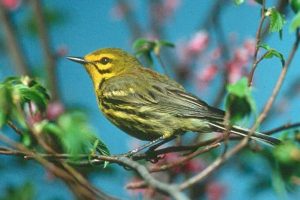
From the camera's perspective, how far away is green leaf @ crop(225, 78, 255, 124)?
5.30 ft

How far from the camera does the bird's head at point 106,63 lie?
4598 millimetres

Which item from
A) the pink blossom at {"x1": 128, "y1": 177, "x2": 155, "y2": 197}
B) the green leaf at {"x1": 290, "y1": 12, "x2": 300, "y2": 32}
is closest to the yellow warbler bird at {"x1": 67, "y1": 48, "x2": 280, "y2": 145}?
the pink blossom at {"x1": 128, "y1": 177, "x2": 155, "y2": 197}

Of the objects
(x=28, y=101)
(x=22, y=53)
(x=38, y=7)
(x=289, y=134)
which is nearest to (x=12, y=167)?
(x=22, y=53)

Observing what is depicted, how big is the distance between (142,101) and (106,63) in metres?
0.61

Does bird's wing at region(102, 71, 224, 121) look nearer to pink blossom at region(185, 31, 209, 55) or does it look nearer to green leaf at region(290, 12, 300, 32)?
pink blossom at region(185, 31, 209, 55)

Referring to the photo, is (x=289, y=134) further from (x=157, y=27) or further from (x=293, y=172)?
(x=157, y=27)

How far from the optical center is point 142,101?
417cm

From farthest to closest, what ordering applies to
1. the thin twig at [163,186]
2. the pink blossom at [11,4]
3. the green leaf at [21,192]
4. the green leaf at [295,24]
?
the pink blossom at [11,4] < the green leaf at [21,192] < the green leaf at [295,24] < the thin twig at [163,186]

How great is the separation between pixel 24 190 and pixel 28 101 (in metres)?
2.06

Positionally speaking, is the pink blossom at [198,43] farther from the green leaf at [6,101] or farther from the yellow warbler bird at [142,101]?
the green leaf at [6,101]

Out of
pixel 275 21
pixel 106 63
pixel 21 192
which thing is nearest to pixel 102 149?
pixel 275 21

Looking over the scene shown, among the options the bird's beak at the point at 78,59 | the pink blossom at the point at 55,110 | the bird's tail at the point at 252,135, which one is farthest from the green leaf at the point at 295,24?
the pink blossom at the point at 55,110

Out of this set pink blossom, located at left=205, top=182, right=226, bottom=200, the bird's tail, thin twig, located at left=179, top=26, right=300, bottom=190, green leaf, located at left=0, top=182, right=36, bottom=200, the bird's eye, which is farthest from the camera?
pink blossom, located at left=205, top=182, right=226, bottom=200

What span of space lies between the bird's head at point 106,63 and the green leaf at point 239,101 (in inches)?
116
